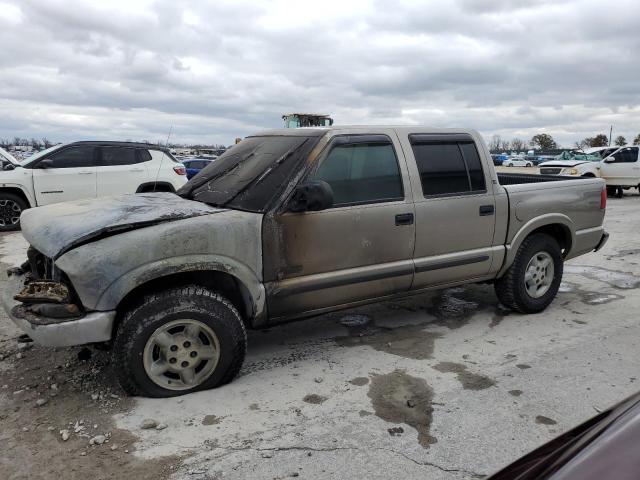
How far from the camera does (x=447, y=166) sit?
450 centimetres

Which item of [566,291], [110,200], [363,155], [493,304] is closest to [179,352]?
[110,200]

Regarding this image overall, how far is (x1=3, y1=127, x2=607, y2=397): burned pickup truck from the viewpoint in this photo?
10.5ft

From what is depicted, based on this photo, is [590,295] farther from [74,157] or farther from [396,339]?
[74,157]

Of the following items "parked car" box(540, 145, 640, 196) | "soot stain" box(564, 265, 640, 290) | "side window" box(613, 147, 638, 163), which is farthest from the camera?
"side window" box(613, 147, 638, 163)

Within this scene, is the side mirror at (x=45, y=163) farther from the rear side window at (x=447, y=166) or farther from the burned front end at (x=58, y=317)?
the rear side window at (x=447, y=166)

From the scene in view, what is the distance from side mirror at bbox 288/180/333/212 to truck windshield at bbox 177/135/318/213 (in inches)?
6.1

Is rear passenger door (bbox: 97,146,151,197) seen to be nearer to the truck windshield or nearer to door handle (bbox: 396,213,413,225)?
the truck windshield

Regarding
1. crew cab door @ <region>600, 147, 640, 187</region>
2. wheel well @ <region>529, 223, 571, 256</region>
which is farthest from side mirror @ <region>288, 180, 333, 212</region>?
crew cab door @ <region>600, 147, 640, 187</region>

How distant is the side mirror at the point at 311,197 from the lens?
3535 millimetres

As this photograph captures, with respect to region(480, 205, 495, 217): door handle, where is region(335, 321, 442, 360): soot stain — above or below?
below

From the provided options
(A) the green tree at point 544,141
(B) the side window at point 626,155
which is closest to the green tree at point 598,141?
(A) the green tree at point 544,141

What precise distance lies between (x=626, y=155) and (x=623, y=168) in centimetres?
48

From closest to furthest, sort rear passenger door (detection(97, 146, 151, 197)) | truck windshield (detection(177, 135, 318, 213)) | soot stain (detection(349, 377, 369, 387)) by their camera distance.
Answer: soot stain (detection(349, 377, 369, 387)) → truck windshield (detection(177, 135, 318, 213)) → rear passenger door (detection(97, 146, 151, 197))

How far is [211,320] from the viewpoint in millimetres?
3385
